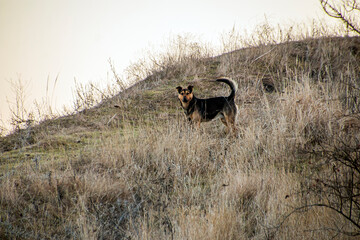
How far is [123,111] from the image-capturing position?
304 inches

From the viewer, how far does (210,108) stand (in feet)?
21.4

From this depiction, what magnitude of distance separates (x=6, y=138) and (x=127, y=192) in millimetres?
4431

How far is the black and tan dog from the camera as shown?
6.24 meters

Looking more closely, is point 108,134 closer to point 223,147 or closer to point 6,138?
point 6,138

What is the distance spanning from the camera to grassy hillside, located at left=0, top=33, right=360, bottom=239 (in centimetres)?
254

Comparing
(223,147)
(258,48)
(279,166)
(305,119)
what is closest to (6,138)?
(223,147)

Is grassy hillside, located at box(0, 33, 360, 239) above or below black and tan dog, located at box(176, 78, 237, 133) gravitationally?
below

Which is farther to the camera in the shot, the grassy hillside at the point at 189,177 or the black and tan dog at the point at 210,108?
the black and tan dog at the point at 210,108

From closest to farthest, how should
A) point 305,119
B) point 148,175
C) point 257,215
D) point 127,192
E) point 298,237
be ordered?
point 298,237
point 257,215
point 127,192
point 148,175
point 305,119

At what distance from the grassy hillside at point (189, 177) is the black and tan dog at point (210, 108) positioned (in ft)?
1.11

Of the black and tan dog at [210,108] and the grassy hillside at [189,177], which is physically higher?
the black and tan dog at [210,108]

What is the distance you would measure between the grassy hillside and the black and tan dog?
1.11ft

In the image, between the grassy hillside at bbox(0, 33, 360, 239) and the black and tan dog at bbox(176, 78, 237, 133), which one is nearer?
the grassy hillside at bbox(0, 33, 360, 239)

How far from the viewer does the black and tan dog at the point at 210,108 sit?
6.24 m
